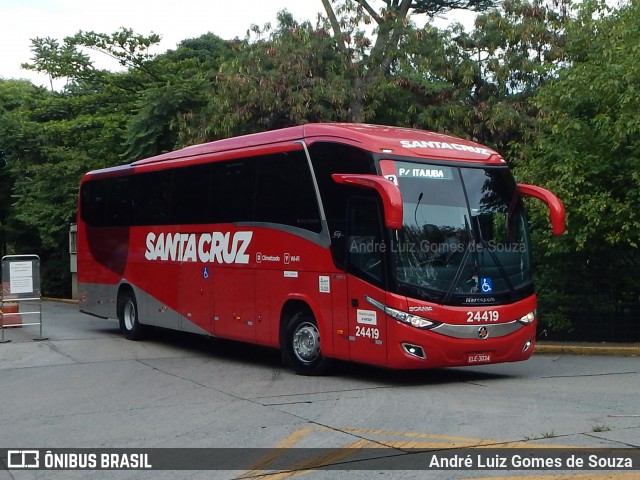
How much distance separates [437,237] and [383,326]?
1428mm

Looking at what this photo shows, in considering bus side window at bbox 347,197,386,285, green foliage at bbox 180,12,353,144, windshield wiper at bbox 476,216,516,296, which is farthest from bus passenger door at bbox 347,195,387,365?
green foliage at bbox 180,12,353,144

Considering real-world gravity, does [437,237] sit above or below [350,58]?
below

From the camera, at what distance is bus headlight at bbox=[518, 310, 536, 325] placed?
13268mm

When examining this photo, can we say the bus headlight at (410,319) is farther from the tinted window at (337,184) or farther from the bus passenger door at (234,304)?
the bus passenger door at (234,304)

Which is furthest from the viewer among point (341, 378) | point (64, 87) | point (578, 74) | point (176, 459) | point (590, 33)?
point (64, 87)

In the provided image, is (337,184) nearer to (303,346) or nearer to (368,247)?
(368,247)

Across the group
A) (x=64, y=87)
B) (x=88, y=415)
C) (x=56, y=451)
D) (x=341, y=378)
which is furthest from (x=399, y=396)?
(x=64, y=87)

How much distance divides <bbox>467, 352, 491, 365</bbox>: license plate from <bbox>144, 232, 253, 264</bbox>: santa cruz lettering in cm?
447

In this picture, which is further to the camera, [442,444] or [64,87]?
[64,87]

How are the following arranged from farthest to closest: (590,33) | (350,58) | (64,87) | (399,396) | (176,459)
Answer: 1. (64,87)
2. (350,58)
3. (590,33)
4. (399,396)
5. (176,459)

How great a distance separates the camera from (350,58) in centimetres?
2566

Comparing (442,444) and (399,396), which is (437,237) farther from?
(442,444)

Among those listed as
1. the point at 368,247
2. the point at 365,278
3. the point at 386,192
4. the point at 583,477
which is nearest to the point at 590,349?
the point at 365,278

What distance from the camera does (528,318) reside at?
13.4 metres
